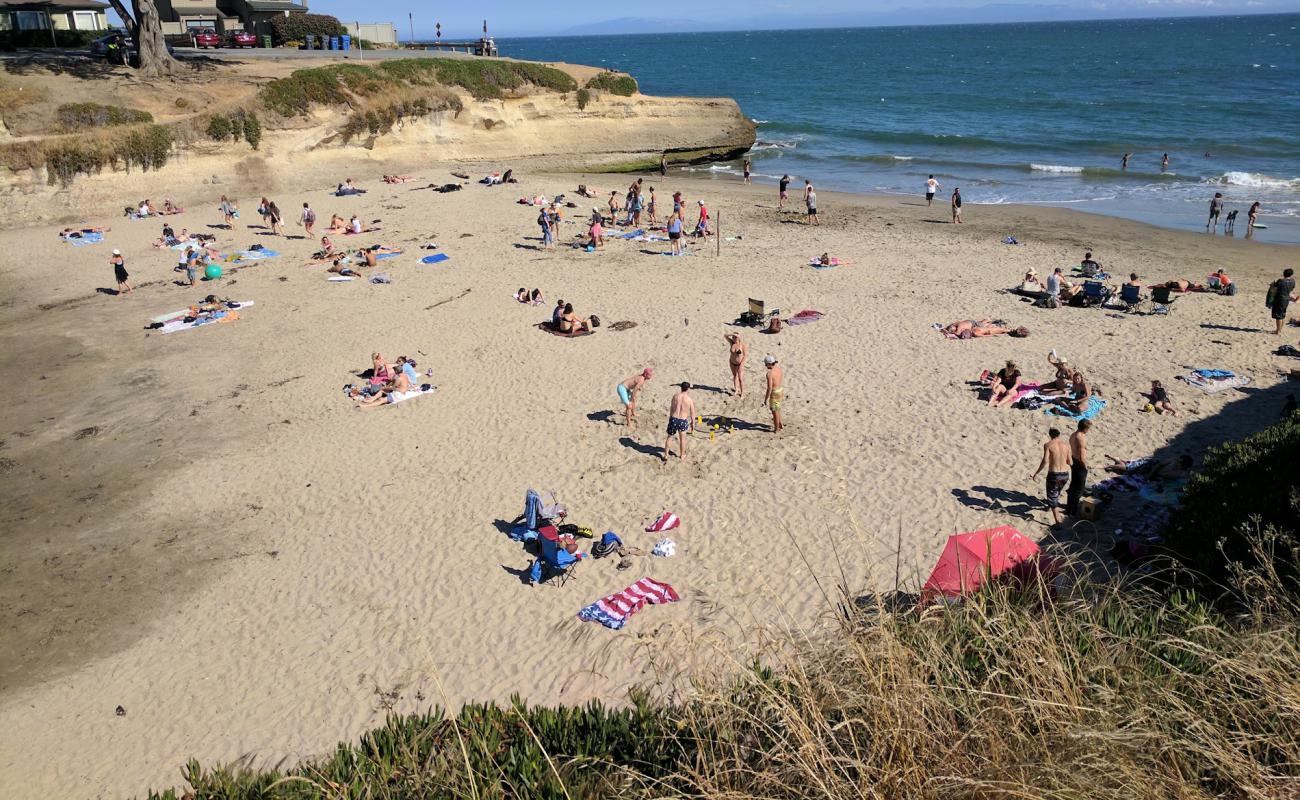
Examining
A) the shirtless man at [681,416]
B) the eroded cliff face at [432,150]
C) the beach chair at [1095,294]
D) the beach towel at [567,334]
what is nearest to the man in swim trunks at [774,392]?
the shirtless man at [681,416]

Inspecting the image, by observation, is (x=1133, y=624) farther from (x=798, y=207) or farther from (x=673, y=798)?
(x=798, y=207)

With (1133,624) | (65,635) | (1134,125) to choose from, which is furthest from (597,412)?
(1134,125)

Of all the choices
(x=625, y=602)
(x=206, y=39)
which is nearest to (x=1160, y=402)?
(x=625, y=602)

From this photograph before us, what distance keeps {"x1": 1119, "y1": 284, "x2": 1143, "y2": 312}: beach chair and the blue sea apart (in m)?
11.4

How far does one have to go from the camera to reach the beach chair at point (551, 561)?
10.2m

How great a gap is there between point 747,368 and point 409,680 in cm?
902

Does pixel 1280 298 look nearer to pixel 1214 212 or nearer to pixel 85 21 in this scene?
pixel 1214 212

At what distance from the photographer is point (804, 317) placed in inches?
731

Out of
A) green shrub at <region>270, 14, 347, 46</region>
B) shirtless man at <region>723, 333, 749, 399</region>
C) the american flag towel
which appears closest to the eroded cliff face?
green shrub at <region>270, 14, 347, 46</region>

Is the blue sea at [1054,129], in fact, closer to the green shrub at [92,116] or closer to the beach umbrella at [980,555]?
the green shrub at [92,116]

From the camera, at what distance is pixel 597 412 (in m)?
14.6

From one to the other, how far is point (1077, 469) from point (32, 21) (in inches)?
1827

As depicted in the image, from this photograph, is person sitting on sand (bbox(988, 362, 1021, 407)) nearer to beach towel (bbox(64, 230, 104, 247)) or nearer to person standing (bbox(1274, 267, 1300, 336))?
person standing (bbox(1274, 267, 1300, 336))

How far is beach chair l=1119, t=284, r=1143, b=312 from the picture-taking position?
18.6 metres
